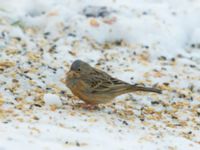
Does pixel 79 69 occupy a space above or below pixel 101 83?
above

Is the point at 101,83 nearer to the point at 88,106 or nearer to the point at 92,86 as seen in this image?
the point at 92,86

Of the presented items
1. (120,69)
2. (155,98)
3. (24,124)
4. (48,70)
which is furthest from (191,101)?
(24,124)

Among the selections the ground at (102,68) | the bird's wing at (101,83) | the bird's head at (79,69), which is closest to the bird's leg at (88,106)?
the ground at (102,68)

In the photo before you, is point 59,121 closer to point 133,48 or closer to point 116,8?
point 133,48

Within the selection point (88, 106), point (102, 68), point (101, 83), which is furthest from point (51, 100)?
point (102, 68)

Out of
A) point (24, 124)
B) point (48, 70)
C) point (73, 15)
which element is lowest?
point (24, 124)
